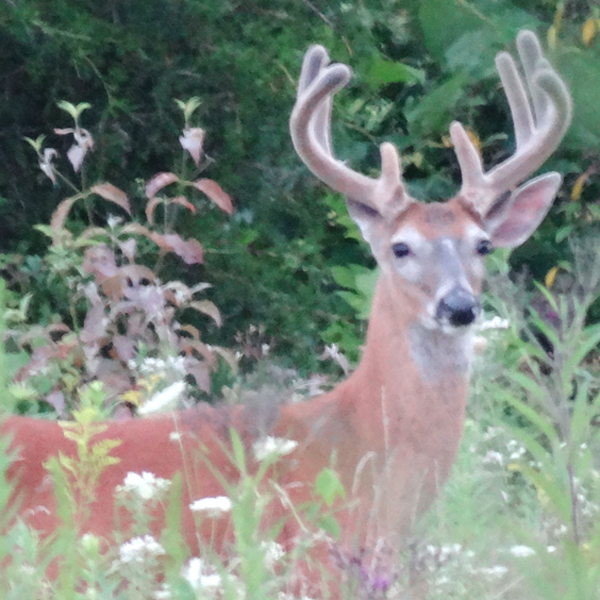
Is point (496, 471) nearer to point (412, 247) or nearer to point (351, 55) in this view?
point (412, 247)

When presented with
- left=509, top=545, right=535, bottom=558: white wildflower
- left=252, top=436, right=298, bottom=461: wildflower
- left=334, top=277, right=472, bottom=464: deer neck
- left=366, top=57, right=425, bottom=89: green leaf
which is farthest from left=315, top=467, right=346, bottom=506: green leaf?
left=366, top=57, right=425, bottom=89: green leaf

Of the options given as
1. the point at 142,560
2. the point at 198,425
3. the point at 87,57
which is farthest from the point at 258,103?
the point at 142,560

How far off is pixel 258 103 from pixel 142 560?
4497 millimetres

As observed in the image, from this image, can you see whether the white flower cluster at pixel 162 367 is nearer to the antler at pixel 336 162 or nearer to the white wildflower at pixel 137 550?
the antler at pixel 336 162

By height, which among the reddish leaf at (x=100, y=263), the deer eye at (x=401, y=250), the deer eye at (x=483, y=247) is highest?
the deer eye at (x=483, y=247)

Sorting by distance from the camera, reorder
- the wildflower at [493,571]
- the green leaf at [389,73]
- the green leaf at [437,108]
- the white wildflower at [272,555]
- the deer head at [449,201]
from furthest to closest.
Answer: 1. the green leaf at [389,73]
2. the green leaf at [437,108]
3. the deer head at [449,201]
4. the wildflower at [493,571]
5. the white wildflower at [272,555]

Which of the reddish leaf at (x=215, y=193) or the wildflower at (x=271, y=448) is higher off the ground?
the wildflower at (x=271, y=448)

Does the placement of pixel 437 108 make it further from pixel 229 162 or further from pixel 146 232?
pixel 229 162

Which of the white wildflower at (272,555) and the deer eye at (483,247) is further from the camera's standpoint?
the deer eye at (483,247)

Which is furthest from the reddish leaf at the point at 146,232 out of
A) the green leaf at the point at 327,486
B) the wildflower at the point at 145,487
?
the green leaf at the point at 327,486

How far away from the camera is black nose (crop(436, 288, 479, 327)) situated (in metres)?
3.16

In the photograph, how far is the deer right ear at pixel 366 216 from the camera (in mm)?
3664

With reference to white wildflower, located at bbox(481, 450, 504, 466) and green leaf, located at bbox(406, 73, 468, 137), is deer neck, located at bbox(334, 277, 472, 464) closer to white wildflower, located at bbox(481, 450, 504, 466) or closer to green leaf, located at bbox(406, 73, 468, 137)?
white wildflower, located at bbox(481, 450, 504, 466)

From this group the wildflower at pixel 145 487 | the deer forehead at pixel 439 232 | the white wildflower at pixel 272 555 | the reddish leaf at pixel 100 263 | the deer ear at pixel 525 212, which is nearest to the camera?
the white wildflower at pixel 272 555
